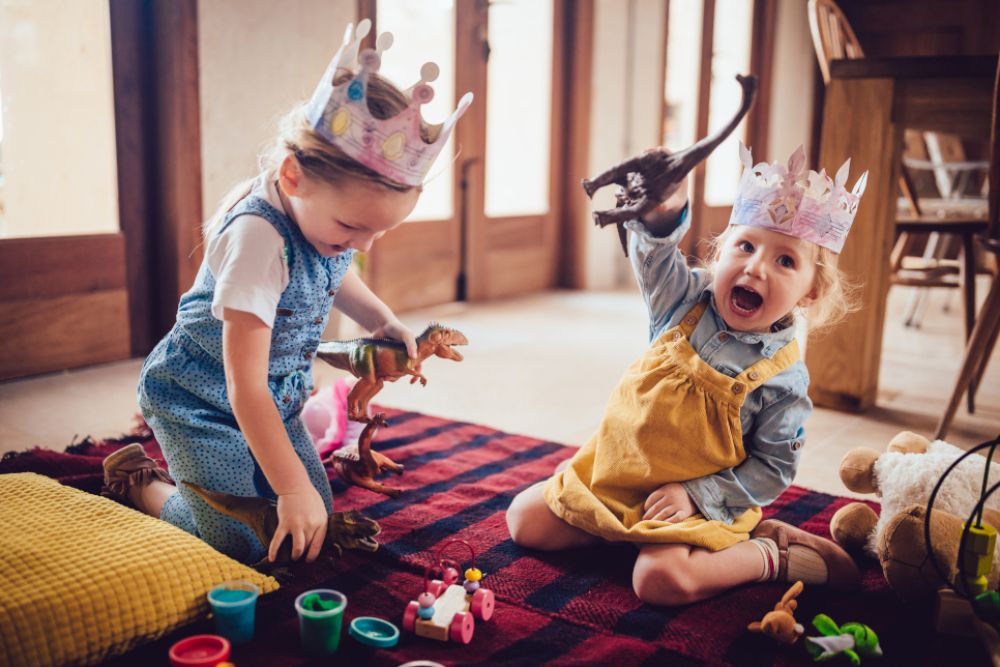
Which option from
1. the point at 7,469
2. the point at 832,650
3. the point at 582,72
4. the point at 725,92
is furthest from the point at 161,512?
the point at 725,92

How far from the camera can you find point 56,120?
2.17m

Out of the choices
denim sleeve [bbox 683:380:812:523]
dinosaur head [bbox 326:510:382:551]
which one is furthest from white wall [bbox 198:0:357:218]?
denim sleeve [bbox 683:380:812:523]

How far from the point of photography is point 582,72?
3.98 meters

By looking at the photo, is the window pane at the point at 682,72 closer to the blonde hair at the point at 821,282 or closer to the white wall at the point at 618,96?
the white wall at the point at 618,96

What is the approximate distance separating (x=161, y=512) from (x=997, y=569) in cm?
112

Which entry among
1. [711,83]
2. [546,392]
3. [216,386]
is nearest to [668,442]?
[216,386]

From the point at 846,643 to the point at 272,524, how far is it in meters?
0.71

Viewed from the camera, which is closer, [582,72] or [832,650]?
[832,650]

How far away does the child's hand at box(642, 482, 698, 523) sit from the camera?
1163 mm

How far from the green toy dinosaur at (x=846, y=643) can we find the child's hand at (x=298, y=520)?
59cm

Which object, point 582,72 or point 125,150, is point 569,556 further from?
point 582,72

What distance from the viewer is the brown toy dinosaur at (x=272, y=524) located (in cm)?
116

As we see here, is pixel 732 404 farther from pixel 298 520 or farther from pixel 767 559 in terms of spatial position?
pixel 298 520

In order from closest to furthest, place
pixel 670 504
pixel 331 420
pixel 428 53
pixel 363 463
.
→ pixel 670 504, pixel 363 463, pixel 331 420, pixel 428 53
